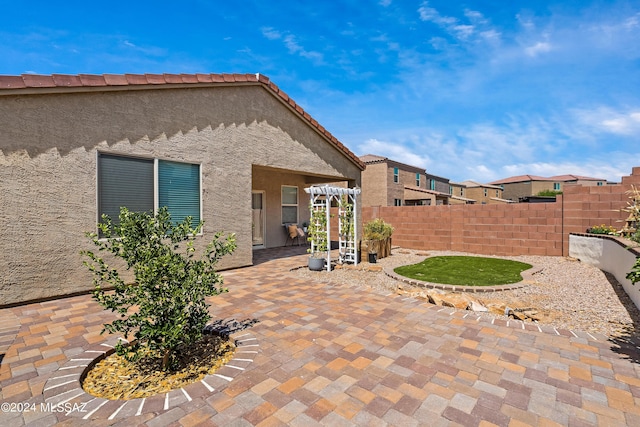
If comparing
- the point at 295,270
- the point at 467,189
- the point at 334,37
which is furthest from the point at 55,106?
the point at 467,189

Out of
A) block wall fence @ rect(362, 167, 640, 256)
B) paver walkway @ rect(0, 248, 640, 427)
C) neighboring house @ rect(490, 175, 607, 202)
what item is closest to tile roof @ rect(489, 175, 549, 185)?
neighboring house @ rect(490, 175, 607, 202)

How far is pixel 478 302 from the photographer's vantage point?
17.4 ft

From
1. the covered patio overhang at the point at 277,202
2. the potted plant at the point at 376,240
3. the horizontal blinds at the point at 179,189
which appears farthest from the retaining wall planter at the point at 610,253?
the horizontal blinds at the point at 179,189

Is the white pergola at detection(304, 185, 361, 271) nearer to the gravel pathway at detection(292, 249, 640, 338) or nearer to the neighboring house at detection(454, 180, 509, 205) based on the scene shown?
the gravel pathway at detection(292, 249, 640, 338)

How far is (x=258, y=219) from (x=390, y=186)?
19414mm

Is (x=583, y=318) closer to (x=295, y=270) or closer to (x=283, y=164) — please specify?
(x=295, y=270)

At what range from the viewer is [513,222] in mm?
11156

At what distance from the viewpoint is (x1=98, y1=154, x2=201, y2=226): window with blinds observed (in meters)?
6.06

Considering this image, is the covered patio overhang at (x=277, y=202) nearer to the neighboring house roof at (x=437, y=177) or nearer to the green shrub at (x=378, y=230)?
the green shrub at (x=378, y=230)

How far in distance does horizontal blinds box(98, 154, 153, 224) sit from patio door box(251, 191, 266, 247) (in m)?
5.58

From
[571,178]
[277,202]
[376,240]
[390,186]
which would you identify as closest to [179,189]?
[277,202]

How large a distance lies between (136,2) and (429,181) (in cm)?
3586

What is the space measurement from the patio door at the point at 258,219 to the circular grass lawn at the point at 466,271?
625cm

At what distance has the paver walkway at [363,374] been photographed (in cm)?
236
